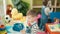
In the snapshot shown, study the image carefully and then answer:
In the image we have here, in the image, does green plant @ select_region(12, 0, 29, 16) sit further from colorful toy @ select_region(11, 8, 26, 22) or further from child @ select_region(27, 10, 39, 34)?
child @ select_region(27, 10, 39, 34)

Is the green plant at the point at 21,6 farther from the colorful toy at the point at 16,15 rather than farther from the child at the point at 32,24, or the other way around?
the child at the point at 32,24

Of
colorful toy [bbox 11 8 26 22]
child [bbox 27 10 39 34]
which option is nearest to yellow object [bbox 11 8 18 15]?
colorful toy [bbox 11 8 26 22]

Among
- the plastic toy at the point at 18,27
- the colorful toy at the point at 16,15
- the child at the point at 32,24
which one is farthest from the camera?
the colorful toy at the point at 16,15

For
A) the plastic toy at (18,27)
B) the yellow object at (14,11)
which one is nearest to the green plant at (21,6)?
the yellow object at (14,11)

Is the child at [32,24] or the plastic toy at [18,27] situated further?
the plastic toy at [18,27]

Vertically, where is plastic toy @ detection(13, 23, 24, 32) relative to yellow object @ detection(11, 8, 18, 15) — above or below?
below

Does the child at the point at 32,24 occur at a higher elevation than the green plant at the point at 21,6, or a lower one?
lower

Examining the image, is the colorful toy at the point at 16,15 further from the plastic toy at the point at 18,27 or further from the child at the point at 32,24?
the child at the point at 32,24

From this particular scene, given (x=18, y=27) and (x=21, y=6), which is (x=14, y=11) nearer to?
(x=21, y=6)

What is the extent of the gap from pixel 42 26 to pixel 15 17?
36cm

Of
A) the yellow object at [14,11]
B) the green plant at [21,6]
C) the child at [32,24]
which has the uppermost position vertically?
the green plant at [21,6]

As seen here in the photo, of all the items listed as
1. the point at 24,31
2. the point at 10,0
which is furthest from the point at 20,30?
the point at 10,0

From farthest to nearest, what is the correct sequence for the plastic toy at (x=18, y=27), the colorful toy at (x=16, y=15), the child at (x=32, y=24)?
the colorful toy at (x=16, y=15) < the plastic toy at (x=18, y=27) < the child at (x=32, y=24)

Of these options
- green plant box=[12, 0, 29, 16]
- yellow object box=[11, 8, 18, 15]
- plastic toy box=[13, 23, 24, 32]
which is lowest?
plastic toy box=[13, 23, 24, 32]
